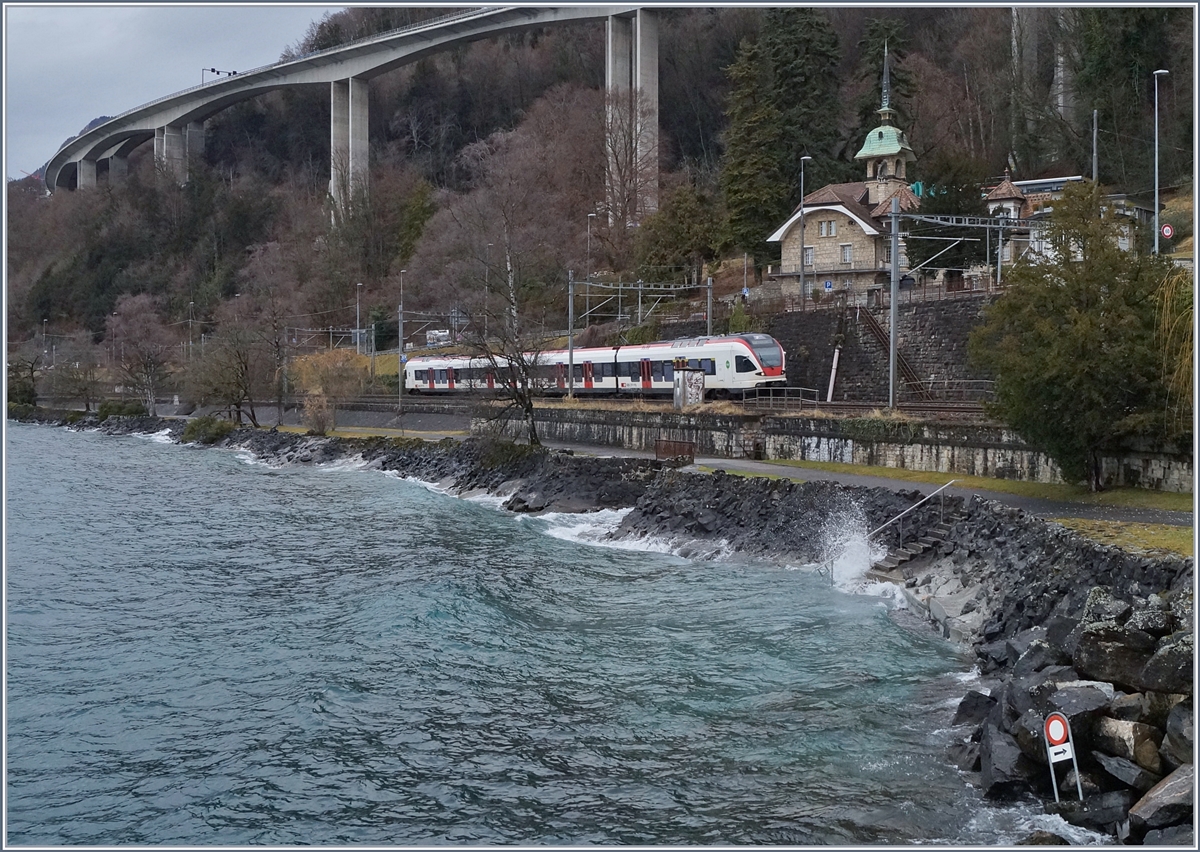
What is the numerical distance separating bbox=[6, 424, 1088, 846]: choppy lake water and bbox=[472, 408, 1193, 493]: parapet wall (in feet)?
21.0

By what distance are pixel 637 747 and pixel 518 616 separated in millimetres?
6462

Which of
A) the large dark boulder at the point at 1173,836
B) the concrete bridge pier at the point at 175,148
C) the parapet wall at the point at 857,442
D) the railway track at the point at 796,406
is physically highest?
the concrete bridge pier at the point at 175,148

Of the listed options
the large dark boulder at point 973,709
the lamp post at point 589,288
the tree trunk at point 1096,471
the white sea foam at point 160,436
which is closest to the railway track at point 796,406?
the tree trunk at point 1096,471

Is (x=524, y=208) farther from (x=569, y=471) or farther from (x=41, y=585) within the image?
(x=41, y=585)

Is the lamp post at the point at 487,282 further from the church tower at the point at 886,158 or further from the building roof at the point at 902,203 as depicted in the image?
the church tower at the point at 886,158

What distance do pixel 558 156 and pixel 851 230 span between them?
30.0 meters

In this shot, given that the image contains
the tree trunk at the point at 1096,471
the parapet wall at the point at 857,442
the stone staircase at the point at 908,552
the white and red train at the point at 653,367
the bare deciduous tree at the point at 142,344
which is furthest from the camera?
the bare deciduous tree at the point at 142,344

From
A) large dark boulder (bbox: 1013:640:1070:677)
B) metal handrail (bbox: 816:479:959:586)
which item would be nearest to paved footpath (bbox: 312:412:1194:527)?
metal handrail (bbox: 816:479:959:586)

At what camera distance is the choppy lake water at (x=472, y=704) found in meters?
10.7

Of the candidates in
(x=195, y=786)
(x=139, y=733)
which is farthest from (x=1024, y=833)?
(x=139, y=733)

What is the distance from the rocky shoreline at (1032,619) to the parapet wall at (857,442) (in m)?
3.33

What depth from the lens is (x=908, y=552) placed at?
20672mm

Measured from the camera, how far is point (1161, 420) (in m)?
19.7

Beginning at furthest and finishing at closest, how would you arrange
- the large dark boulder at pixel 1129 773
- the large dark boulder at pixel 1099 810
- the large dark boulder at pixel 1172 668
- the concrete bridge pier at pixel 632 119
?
the concrete bridge pier at pixel 632 119 < the large dark boulder at pixel 1172 668 < the large dark boulder at pixel 1129 773 < the large dark boulder at pixel 1099 810
